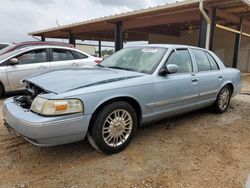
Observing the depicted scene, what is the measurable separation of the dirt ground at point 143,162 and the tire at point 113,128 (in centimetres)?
14

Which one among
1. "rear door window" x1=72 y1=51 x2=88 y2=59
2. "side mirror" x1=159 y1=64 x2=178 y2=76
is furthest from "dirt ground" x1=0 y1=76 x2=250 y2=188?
"rear door window" x1=72 y1=51 x2=88 y2=59

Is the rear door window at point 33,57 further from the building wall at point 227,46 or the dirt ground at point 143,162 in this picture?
the building wall at point 227,46

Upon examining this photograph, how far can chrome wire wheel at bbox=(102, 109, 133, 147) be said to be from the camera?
3.09 m

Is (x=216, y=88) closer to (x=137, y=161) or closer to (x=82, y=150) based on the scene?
(x=137, y=161)

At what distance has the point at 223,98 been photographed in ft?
17.1

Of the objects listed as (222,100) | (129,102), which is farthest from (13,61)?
(222,100)

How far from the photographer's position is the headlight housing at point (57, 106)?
265 cm

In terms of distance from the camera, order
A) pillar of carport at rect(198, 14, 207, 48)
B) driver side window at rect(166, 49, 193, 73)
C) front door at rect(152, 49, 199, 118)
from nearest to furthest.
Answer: front door at rect(152, 49, 199, 118)
driver side window at rect(166, 49, 193, 73)
pillar of carport at rect(198, 14, 207, 48)

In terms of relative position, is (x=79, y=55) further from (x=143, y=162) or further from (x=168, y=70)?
(x=143, y=162)

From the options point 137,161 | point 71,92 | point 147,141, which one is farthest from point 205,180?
point 71,92

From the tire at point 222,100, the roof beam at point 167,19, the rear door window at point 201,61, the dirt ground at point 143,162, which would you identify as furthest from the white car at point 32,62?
the roof beam at point 167,19

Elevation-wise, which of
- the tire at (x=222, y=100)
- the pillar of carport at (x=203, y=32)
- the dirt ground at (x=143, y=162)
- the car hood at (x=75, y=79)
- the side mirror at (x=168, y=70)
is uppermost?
the pillar of carport at (x=203, y=32)

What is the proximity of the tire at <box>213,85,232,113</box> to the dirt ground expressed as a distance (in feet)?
3.32

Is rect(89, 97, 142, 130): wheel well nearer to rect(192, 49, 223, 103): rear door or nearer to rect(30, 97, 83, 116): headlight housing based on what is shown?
rect(30, 97, 83, 116): headlight housing
